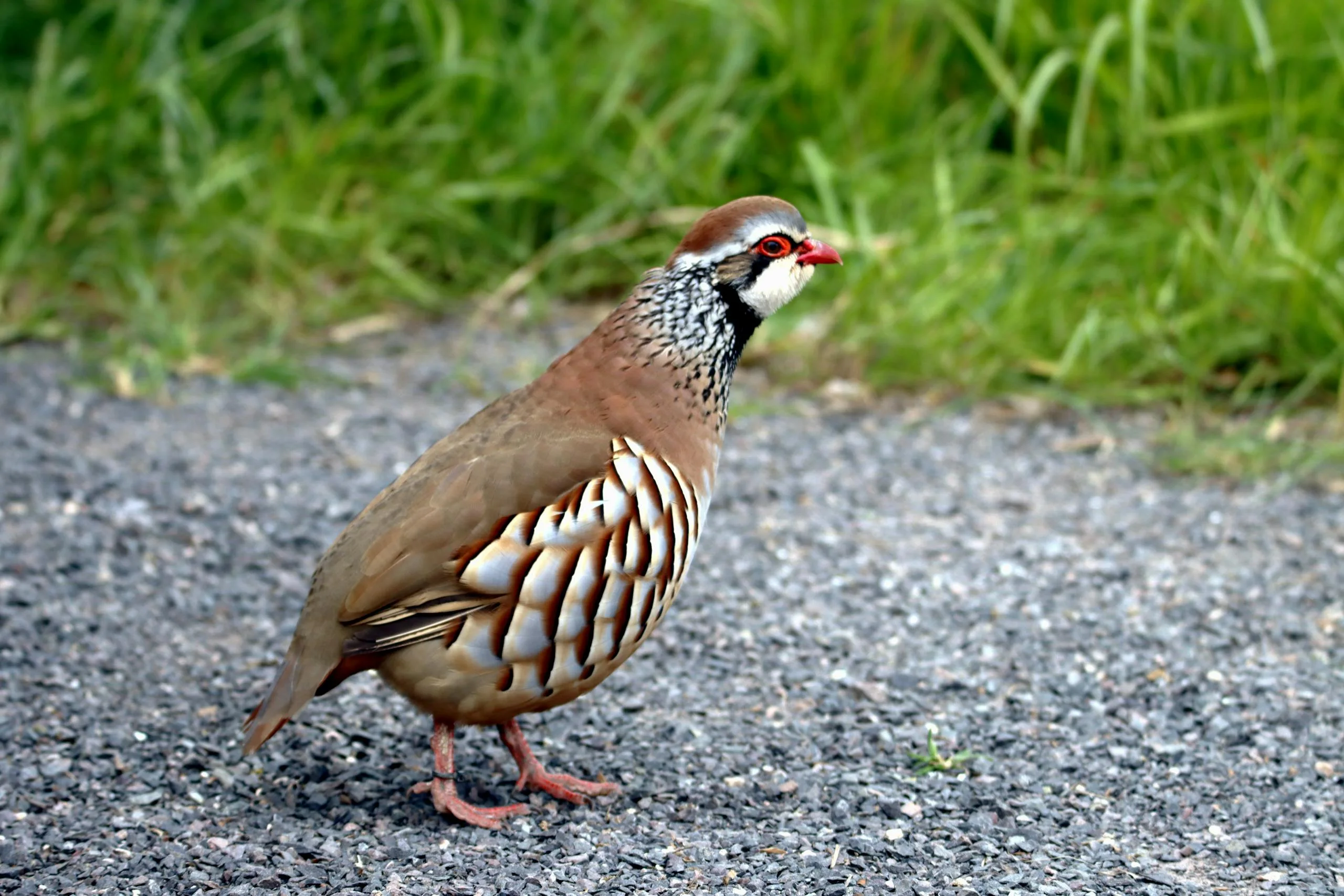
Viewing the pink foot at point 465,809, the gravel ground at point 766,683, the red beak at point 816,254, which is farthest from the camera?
the red beak at point 816,254

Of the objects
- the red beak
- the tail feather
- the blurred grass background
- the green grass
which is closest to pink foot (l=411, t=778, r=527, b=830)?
the tail feather

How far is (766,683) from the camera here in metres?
3.71

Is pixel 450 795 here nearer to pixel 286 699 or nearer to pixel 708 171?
pixel 286 699

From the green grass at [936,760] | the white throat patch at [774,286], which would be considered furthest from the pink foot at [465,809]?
the white throat patch at [774,286]

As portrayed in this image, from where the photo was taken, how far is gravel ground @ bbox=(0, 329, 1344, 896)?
2928 mm

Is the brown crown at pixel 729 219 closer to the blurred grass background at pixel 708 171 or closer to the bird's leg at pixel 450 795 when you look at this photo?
the bird's leg at pixel 450 795

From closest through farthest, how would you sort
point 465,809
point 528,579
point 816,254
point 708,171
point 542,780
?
point 528,579, point 465,809, point 542,780, point 816,254, point 708,171

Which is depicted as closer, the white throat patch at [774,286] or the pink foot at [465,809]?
the pink foot at [465,809]

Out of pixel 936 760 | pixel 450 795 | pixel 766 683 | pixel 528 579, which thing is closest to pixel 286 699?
pixel 450 795

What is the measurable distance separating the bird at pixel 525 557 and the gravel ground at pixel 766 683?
0.73 ft

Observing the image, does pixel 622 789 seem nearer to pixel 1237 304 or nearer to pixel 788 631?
pixel 788 631

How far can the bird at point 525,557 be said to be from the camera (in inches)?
116

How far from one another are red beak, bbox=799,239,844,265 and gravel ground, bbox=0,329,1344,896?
960 mm

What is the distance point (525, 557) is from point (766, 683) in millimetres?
959
